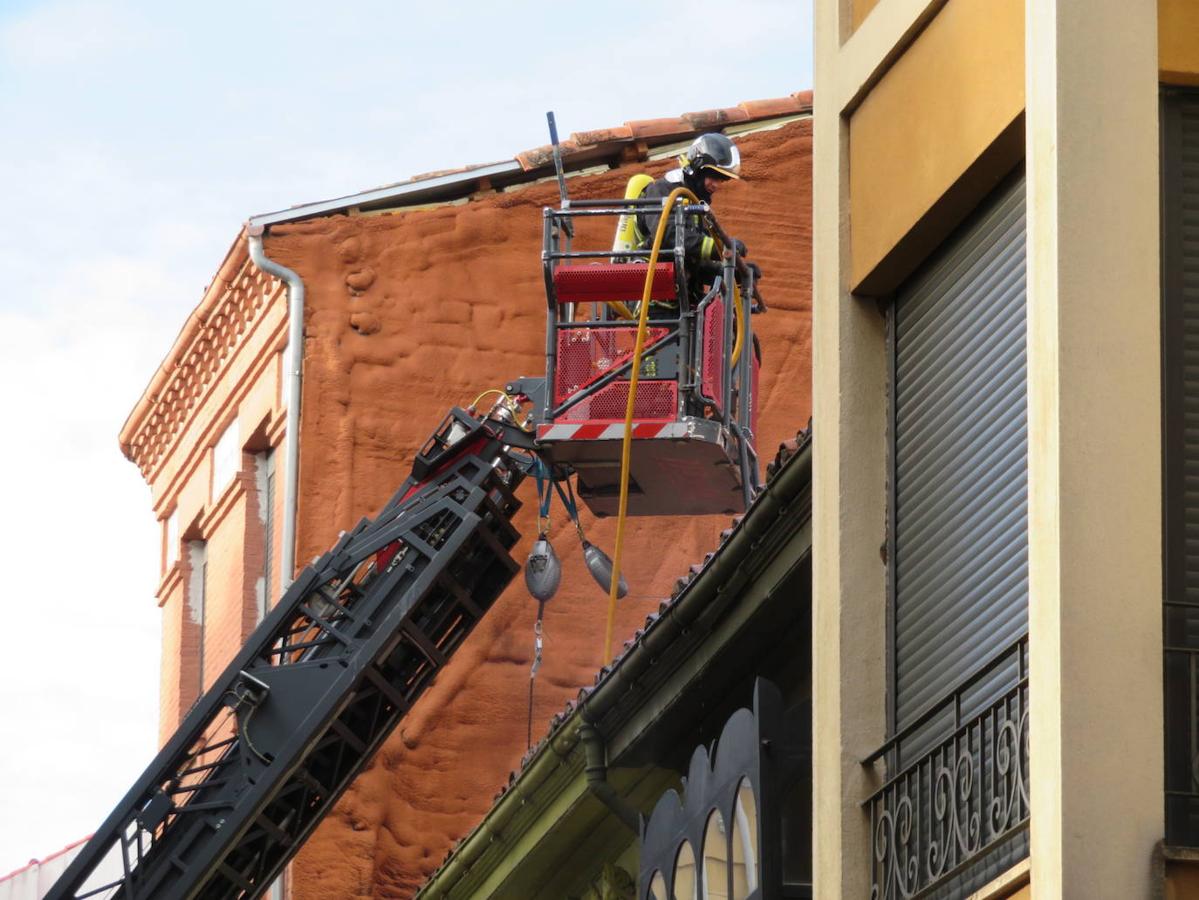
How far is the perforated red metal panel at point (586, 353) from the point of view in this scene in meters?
18.5

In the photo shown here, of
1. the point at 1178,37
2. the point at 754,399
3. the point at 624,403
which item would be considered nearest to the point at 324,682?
the point at 624,403

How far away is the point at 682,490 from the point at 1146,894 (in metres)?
11.4

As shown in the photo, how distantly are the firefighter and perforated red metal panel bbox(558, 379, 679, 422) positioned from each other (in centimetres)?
56

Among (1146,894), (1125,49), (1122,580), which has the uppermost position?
(1125,49)

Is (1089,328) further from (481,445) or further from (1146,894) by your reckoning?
(481,445)

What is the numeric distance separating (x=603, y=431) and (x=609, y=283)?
37.4 inches

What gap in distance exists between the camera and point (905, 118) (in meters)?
9.99

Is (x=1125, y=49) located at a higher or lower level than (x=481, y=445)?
lower

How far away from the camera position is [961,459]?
955 centimetres

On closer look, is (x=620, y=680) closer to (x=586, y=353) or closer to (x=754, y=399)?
(x=586, y=353)

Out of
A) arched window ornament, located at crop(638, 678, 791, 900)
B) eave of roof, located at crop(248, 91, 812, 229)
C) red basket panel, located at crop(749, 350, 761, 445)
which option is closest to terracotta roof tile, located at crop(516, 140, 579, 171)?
eave of roof, located at crop(248, 91, 812, 229)

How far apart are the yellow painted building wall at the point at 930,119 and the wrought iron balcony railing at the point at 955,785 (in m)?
1.74

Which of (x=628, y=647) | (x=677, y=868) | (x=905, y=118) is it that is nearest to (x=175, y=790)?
(x=628, y=647)

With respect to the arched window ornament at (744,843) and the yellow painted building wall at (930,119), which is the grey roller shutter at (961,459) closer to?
the yellow painted building wall at (930,119)
